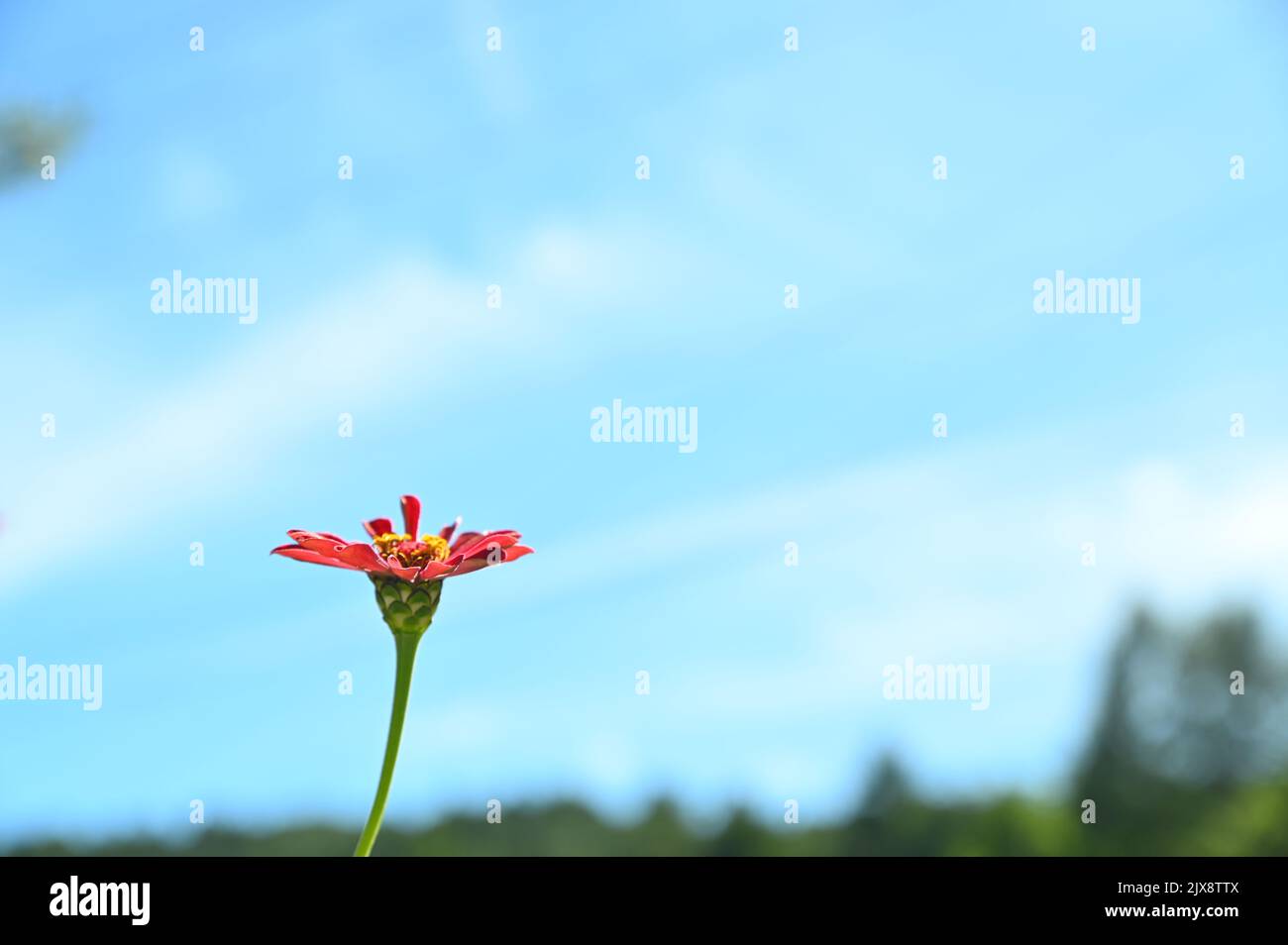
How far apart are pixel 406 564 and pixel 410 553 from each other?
2cm

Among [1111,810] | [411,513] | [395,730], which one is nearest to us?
[395,730]

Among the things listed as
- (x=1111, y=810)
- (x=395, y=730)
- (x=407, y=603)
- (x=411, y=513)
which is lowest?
(x=1111, y=810)

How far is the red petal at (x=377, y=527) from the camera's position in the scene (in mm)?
1648

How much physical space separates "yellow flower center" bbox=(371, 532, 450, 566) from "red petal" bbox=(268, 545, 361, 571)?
0.30 ft

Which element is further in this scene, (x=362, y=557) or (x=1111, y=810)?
(x=1111, y=810)

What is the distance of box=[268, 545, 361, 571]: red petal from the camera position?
1.38m

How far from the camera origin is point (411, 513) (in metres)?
1.57

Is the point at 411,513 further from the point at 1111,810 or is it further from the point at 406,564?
the point at 1111,810

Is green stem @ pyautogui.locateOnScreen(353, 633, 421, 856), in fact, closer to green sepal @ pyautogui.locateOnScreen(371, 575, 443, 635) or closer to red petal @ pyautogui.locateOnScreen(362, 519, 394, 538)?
green sepal @ pyautogui.locateOnScreen(371, 575, 443, 635)
